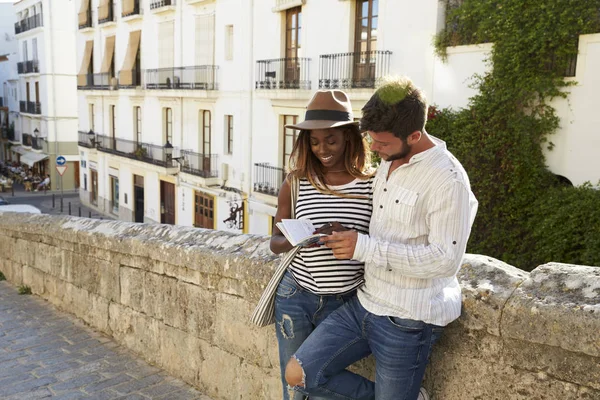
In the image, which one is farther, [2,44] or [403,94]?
[2,44]

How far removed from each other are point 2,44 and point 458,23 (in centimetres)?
4438

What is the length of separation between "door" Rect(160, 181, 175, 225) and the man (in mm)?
20584

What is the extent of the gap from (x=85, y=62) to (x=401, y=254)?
30359 mm

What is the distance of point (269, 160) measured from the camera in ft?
57.9

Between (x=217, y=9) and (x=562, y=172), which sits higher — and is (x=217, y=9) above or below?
above

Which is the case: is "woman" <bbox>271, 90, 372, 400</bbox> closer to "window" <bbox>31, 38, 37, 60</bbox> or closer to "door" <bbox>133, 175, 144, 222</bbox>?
"door" <bbox>133, 175, 144, 222</bbox>

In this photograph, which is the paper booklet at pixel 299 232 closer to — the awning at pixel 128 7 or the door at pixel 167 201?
the door at pixel 167 201

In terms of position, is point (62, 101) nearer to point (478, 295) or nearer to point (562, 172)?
point (562, 172)

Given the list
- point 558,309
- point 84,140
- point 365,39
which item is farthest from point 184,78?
point 558,309

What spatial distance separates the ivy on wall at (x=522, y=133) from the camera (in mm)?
10172

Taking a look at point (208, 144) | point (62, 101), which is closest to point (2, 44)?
point (62, 101)

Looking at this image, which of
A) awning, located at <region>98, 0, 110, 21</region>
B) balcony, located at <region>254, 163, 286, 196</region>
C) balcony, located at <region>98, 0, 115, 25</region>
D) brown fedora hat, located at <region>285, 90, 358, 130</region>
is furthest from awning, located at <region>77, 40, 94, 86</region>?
brown fedora hat, located at <region>285, 90, 358, 130</region>

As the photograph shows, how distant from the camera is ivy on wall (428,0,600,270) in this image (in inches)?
400

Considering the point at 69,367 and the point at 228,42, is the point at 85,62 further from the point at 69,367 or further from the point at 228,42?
the point at 69,367
